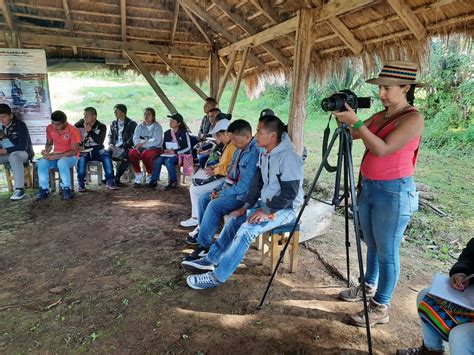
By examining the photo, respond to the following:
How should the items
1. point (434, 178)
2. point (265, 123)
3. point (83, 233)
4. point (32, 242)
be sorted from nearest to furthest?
1. point (265, 123)
2. point (32, 242)
3. point (83, 233)
4. point (434, 178)

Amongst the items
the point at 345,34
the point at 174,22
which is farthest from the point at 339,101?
the point at 174,22

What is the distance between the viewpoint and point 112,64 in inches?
293

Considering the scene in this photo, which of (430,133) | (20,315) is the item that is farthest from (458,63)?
(20,315)

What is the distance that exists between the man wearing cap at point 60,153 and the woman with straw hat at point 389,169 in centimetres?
463

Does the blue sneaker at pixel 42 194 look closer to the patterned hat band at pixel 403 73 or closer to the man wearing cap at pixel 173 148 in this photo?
the man wearing cap at pixel 173 148

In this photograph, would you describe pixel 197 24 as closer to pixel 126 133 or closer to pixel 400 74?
pixel 126 133

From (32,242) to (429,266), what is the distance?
13.9 feet

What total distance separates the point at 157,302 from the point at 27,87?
5.48 meters

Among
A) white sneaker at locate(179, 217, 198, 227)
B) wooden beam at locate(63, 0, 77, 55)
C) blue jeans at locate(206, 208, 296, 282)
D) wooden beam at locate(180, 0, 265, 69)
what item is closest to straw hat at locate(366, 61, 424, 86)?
blue jeans at locate(206, 208, 296, 282)

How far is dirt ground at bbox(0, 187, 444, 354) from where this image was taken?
2.09 meters

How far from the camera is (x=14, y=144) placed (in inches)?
207

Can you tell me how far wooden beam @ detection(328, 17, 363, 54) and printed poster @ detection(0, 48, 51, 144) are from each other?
A: 5183 millimetres

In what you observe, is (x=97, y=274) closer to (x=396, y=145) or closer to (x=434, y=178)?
(x=396, y=145)

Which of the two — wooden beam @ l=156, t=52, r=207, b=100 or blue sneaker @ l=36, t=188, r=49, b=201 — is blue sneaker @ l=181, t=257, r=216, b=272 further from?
wooden beam @ l=156, t=52, r=207, b=100
